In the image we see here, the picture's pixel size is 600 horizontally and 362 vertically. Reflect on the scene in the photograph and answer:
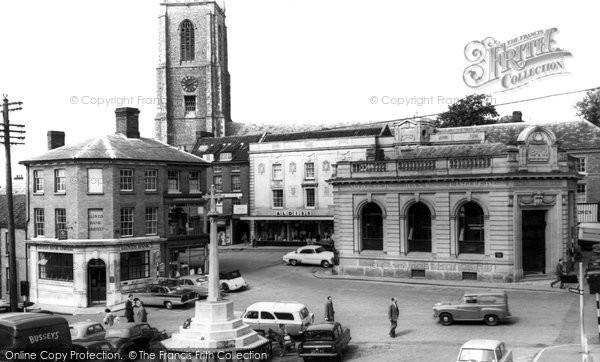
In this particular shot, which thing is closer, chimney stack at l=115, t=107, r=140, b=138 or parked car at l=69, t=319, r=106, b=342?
parked car at l=69, t=319, r=106, b=342

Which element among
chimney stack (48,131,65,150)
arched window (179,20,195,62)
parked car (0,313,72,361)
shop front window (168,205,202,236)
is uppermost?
arched window (179,20,195,62)

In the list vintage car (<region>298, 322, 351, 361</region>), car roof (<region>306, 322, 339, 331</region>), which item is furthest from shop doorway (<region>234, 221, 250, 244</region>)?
vintage car (<region>298, 322, 351, 361</region>)

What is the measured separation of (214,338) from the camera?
926 inches

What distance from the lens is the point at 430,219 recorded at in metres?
41.2

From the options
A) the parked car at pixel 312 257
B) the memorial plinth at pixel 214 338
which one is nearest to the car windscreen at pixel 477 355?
the memorial plinth at pixel 214 338

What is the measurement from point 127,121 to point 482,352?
3176cm

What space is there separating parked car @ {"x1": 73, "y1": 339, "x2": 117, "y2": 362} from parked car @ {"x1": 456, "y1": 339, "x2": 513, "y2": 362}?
506 inches

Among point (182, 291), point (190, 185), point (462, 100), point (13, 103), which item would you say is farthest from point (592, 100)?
point (13, 103)

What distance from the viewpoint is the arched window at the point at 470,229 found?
130ft

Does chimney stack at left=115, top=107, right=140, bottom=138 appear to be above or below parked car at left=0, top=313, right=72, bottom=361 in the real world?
above

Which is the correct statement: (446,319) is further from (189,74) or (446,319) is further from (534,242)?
(189,74)

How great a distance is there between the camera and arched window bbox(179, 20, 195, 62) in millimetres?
89375

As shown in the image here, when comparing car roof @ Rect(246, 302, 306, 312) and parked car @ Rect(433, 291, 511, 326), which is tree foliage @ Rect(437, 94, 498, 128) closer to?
parked car @ Rect(433, 291, 511, 326)

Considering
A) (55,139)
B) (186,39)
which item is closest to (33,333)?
(55,139)
